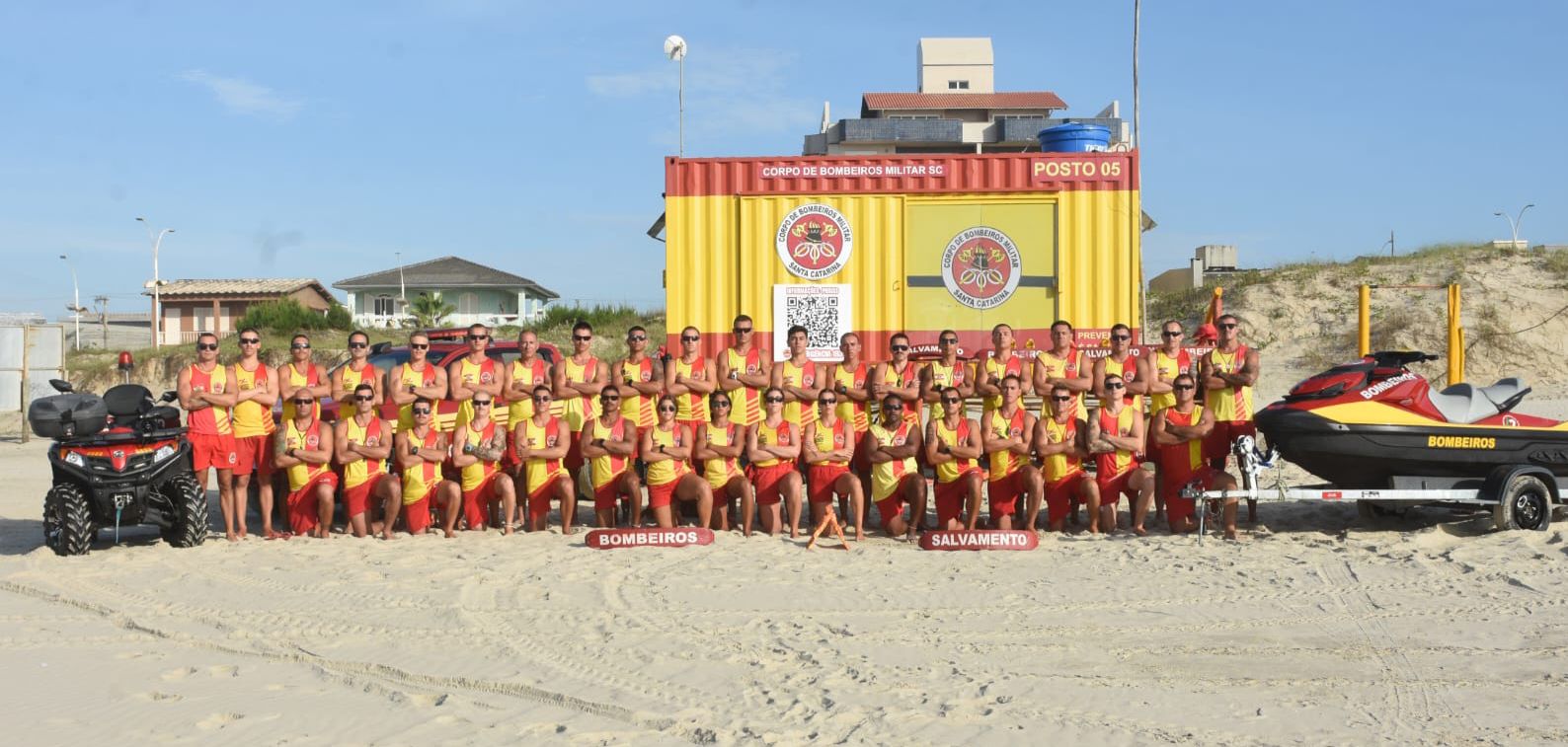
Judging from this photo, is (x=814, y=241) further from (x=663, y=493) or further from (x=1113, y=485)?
(x=1113, y=485)

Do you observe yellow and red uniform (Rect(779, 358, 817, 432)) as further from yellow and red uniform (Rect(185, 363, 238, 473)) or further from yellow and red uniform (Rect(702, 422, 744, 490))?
yellow and red uniform (Rect(185, 363, 238, 473))

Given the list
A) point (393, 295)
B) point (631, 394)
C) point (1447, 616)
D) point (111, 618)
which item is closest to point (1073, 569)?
point (1447, 616)

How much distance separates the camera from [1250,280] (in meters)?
26.6

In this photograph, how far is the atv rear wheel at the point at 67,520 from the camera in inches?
343

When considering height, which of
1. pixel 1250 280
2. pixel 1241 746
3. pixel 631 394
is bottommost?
pixel 1241 746

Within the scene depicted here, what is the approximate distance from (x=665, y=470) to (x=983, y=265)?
3416 mm

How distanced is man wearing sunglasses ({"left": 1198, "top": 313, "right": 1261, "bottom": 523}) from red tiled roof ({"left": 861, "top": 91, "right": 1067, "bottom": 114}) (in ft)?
145

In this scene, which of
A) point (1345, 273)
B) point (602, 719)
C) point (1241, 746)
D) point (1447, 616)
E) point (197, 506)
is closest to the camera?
point (1241, 746)

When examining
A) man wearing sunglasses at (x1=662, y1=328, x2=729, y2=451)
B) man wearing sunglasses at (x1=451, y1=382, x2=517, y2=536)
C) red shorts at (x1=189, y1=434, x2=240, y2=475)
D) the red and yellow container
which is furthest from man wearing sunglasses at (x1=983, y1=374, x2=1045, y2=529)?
red shorts at (x1=189, y1=434, x2=240, y2=475)

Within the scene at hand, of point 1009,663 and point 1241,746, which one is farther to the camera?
point 1009,663

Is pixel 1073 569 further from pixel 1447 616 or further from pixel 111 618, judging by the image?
pixel 111 618

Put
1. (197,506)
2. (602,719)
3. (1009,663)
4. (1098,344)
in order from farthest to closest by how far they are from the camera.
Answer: (1098,344) < (197,506) < (1009,663) < (602,719)

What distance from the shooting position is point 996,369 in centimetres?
994

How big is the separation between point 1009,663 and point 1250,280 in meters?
22.6
